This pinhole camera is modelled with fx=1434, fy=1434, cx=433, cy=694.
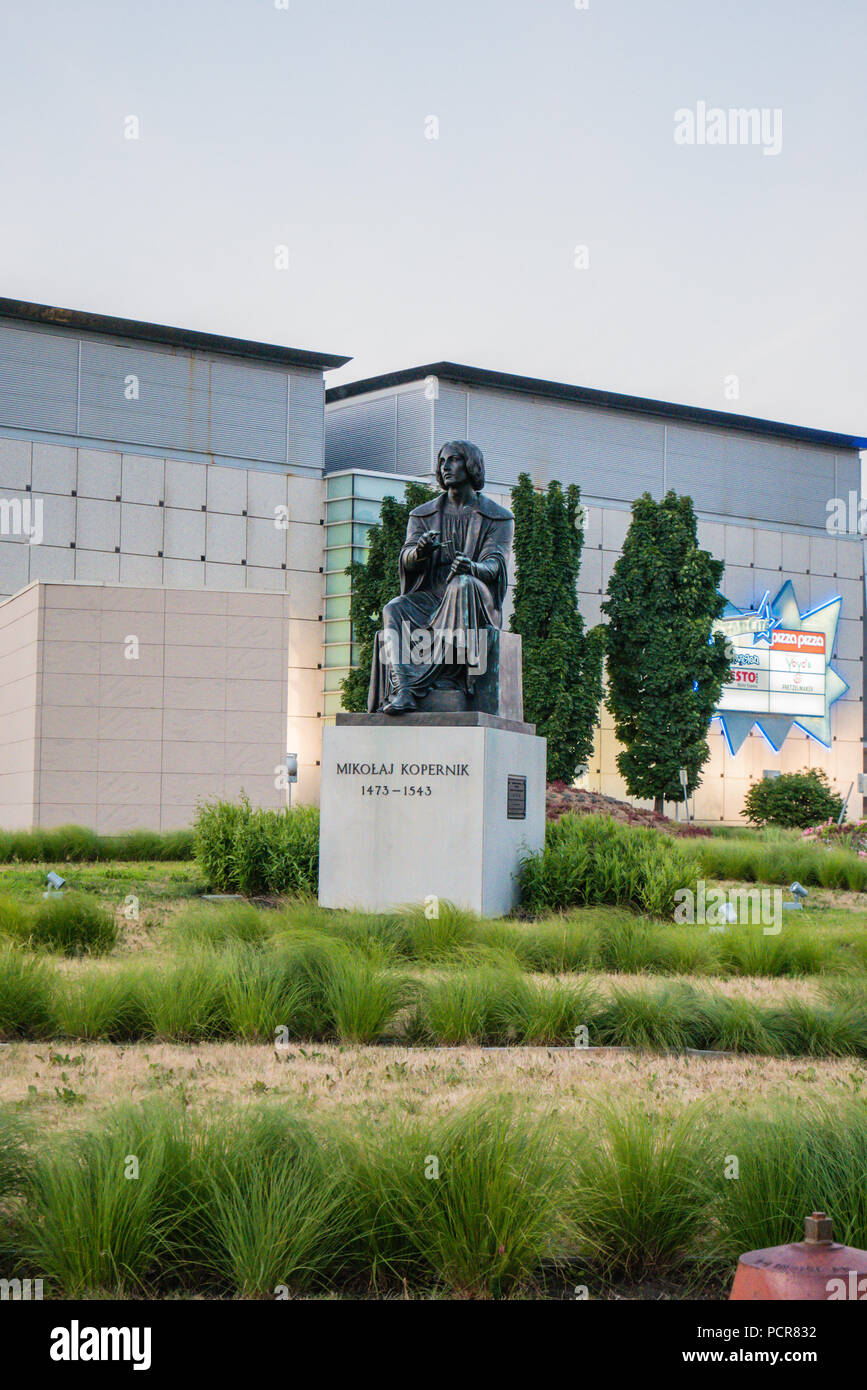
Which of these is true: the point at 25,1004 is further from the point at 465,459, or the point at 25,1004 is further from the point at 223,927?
the point at 465,459

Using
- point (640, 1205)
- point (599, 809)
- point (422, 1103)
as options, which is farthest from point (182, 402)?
point (640, 1205)

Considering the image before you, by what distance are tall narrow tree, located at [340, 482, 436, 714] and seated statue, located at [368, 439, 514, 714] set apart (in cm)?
2465

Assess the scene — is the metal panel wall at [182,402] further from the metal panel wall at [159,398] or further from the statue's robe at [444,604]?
the statue's robe at [444,604]

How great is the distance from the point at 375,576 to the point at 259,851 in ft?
83.6

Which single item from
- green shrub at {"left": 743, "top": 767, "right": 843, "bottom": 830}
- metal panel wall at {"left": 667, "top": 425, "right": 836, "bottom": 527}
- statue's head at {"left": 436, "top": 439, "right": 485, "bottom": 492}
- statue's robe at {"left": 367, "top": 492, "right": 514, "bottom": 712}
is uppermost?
metal panel wall at {"left": 667, "top": 425, "right": 836, "bottom": 527}

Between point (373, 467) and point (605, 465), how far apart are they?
806 cm

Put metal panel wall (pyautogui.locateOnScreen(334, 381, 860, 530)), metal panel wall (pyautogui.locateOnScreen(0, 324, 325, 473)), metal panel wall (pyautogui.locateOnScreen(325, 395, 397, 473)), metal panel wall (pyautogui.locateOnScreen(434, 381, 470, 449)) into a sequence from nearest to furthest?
metal panel wall (pyautogui.locateOnScreen(0, 324, 325, 473)), metal panel wall (pyautogui.locateOnScreen(434, 381, 470, 449)), metal panel wall (pyautogui.locateOnScreen(334, 381, 860, 530)), metal panel wall (pyautogui.locateOnScreen(325, 395, 397, 473))

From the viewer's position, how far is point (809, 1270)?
9.41 ft

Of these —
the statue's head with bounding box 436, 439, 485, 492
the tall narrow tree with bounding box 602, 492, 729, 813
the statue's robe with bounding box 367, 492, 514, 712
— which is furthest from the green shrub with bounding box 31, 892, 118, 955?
the tall narrow tree with bounding box 602, 492, 729, 813

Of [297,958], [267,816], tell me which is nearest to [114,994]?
[297,958]

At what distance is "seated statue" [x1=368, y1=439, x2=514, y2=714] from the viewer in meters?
13.2

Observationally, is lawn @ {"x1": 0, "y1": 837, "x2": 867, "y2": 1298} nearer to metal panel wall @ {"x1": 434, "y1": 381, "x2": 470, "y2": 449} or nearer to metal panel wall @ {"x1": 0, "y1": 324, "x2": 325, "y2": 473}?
metal panel wall @ {"x1": 0, "y1": 324, "x2": 325, "y2": 473}

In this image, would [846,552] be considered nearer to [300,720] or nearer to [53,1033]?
[300,720]

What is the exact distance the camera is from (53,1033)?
7.88 metres
